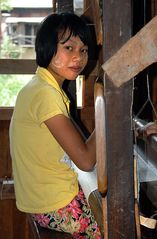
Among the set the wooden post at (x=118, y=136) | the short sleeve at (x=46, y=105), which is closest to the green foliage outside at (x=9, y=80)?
the short sleeve at (x=46, y=105)

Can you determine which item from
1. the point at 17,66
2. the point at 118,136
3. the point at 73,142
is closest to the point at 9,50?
the point at 17,66

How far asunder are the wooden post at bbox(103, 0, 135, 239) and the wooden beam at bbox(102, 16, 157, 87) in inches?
0.7

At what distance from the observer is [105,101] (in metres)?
Answer: 0.99

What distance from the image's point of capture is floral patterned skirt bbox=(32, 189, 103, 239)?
147 cm

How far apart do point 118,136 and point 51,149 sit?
477 millimetres

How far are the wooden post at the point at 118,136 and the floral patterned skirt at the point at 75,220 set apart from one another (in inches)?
16.7

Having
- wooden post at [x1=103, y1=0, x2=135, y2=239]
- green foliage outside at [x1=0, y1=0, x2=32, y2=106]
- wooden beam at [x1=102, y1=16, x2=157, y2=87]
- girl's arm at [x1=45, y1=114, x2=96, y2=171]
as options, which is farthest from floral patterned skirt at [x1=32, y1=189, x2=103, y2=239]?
green foliage outside at [x1=0, y1=0, x2=32, y2=106]

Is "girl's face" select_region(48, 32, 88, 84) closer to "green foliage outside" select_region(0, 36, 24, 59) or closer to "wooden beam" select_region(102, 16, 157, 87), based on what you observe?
"wooden beam" select_region(102, 16, 157, 87)

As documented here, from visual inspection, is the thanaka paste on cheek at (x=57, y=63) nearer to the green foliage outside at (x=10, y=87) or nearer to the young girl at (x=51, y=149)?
the young girl at (x=51, y=149)

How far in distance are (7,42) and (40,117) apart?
6.12 m

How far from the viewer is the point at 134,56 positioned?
3.10ft

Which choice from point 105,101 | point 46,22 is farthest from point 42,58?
point 105,101

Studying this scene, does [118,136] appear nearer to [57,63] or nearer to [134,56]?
[134,56]

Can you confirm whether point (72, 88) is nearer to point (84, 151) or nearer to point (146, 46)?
point (84, 151)
